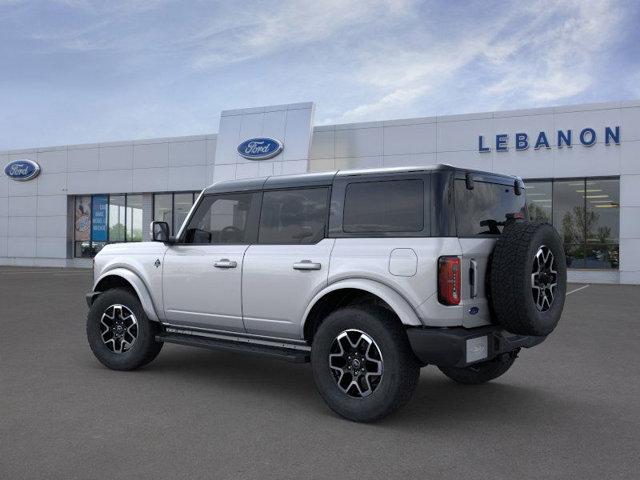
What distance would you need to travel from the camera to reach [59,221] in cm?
3050

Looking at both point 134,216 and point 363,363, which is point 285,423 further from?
point 134,216

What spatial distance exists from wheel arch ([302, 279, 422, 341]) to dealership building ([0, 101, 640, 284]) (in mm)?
10579

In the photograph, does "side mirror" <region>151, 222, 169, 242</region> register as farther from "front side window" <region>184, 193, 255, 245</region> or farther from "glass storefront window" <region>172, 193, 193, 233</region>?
"glass storefront window" <region>172, 193, 193, 233</region>

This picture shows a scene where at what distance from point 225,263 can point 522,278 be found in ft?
8.49

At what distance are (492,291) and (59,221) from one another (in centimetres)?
2956

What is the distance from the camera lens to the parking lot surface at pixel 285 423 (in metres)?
3.74

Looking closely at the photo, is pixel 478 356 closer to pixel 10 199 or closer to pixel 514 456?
pixel 514 456

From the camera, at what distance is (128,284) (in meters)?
6.65

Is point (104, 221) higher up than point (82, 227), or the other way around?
point (104, 221)

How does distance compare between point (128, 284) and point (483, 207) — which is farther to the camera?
point (128, 284)

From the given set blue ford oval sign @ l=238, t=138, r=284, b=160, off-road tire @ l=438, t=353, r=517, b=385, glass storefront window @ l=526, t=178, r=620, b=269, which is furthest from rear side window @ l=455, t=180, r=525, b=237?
blue ford oval sign @ l=238, t=138, r=284, b=160

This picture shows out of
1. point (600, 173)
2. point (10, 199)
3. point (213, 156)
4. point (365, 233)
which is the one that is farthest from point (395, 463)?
point (10, 199)

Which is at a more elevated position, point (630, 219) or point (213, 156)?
point (213, 156)

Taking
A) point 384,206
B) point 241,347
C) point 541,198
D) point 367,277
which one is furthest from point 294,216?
point 541,198
